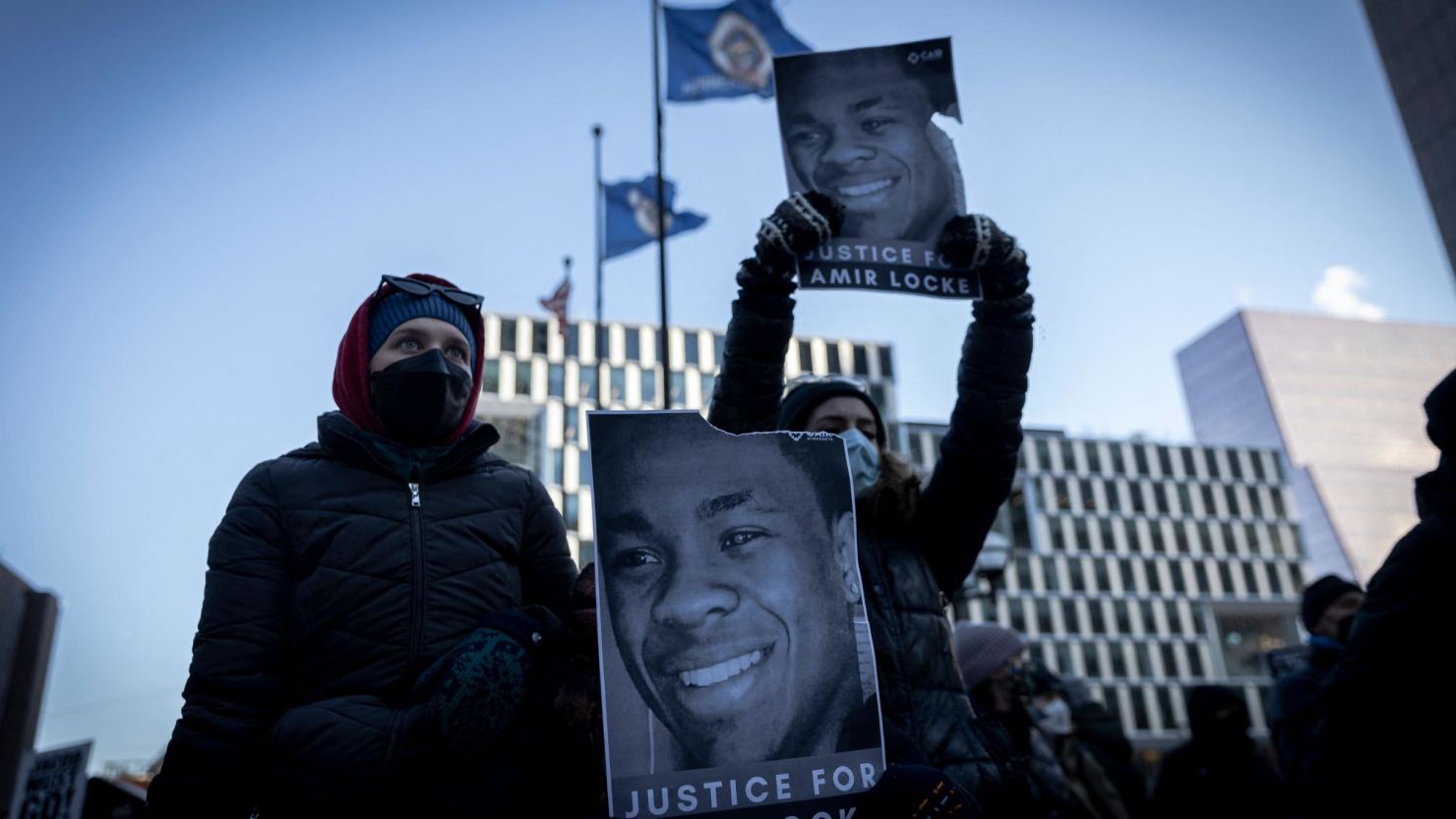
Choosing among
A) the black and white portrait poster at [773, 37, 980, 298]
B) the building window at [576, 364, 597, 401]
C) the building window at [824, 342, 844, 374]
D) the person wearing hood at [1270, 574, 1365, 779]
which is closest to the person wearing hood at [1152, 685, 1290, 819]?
the person wearing hood at [1270, 574, 1365, 779]

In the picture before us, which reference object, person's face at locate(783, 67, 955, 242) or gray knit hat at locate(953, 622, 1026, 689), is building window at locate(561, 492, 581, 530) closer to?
gray knit hat at locate(953, 622, 1026, 689)

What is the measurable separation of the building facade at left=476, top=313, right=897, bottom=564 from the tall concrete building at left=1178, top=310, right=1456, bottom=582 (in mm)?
64242

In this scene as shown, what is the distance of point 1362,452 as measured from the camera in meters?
106

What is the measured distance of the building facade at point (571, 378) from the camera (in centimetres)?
5525

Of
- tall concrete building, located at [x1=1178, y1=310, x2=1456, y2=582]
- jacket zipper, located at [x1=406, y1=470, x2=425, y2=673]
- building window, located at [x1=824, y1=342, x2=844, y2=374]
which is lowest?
jacket zipper, located at [x1=406, y1=470, x2=425, y2=673]

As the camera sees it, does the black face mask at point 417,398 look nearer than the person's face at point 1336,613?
Yes

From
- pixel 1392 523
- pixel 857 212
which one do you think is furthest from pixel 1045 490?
pixel 857 212

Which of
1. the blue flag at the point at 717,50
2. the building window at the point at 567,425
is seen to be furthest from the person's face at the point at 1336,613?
the building window at the point at 567,425

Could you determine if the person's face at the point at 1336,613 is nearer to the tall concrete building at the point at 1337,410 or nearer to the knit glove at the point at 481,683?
the knit glove at the point at 481,683

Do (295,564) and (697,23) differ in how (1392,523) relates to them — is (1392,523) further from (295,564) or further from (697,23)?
(295,564)

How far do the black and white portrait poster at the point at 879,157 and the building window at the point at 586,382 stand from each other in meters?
53.8

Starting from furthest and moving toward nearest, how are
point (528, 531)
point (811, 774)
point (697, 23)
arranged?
point (697, 23) → point (528, 531) → point (811, 774)

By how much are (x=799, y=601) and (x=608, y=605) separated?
1.03 ft

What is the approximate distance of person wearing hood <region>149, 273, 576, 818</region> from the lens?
1725 mm
